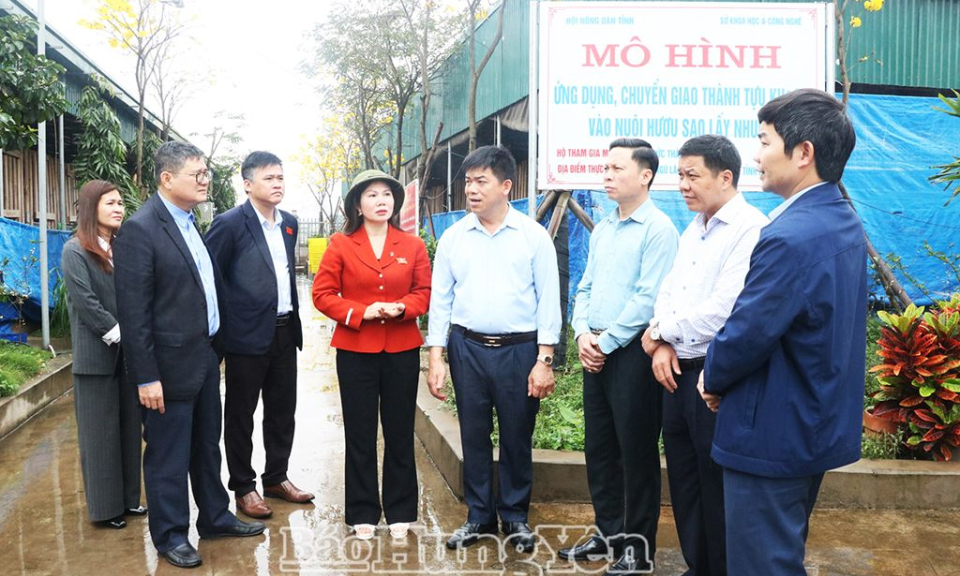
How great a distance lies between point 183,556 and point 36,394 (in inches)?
167

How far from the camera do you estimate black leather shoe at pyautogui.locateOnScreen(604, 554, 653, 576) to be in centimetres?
353

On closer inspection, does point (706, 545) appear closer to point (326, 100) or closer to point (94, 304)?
point (94, 304)

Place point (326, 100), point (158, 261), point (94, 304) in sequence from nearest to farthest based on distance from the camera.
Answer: point (158, 261), point (94, 304), point (326, 100)

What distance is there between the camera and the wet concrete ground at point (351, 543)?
145 inches

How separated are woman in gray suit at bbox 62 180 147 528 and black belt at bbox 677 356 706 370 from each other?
2.95m

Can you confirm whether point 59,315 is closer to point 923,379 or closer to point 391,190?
point 391,190

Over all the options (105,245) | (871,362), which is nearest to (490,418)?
(105,245)

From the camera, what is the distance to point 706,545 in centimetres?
337

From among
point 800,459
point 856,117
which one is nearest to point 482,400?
point 800,459

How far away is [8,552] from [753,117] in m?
5.20

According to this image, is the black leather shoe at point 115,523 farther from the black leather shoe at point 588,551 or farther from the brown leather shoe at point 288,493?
the black leather shoe at point 588,551

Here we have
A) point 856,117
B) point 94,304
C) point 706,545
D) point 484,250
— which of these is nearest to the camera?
point 706,545

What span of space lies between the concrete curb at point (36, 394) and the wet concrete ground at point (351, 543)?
1246mm

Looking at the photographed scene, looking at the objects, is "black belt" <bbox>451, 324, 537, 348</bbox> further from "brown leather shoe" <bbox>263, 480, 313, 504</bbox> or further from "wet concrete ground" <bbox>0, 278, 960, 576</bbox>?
"brown leather shoe" <bbox>263, 480, 313, 504</bbox>
